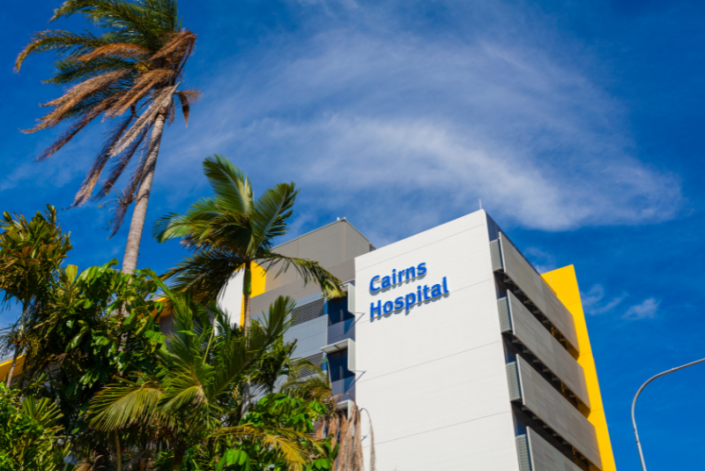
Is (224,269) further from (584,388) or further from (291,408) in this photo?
(584,388)

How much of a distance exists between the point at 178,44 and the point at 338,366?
18.9 meters

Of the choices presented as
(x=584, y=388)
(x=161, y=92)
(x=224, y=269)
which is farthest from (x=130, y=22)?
(x=584, y=388)

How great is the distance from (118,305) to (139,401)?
8.70 ft

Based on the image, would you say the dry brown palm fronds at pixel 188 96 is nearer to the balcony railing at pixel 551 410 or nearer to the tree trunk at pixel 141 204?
the tree trunk at pixel 141 204

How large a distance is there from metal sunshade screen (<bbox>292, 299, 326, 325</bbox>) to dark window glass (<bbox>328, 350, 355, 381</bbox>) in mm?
2760

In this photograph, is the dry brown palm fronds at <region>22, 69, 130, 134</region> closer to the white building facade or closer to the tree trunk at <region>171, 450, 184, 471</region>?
the tree trunk at <region>171, 450, 184, 471</region>

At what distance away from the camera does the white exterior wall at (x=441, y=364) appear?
2755cm

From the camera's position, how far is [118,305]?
553 inches

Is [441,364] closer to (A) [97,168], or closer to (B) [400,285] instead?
(B) [400,285]

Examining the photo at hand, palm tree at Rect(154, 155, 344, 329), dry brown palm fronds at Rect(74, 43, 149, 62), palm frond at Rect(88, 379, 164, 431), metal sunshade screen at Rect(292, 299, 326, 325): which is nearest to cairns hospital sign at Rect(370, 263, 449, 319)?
metal sunshade screen at Rect(292, 299, 326, 325)

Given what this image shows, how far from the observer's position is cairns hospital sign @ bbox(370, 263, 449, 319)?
32.3 metres

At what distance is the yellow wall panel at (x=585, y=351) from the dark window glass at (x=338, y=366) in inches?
531

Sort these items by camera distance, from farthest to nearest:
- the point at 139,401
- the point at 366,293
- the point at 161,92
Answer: the point at 366,293 < the point at 161,92 < the point at 139,401

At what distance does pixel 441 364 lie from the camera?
1182 inches
